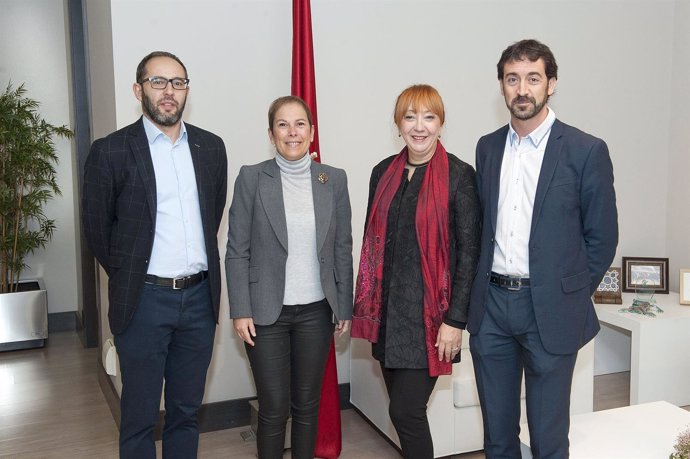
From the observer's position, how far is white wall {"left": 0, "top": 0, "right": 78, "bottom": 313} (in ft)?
18.4

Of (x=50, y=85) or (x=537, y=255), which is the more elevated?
(x=50, y=85)

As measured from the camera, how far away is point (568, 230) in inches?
80.7

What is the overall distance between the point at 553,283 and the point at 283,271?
95cm

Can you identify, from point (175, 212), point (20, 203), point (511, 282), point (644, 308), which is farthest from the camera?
point (20, 203)

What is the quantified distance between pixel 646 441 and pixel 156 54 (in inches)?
92.2

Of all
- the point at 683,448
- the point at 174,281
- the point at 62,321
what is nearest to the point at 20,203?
the point at 62,321

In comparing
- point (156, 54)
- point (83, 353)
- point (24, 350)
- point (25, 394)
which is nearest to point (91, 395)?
point (25, 394)

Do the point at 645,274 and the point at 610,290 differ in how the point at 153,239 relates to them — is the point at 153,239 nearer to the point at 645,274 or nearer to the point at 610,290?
the point at 610,290

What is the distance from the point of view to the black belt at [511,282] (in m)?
2.09

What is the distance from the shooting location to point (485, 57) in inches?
155

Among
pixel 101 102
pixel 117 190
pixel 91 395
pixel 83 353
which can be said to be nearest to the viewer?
pixel 117 190

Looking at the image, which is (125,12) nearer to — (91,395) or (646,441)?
(91,395)

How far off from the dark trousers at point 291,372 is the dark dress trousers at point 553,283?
597 millimetres

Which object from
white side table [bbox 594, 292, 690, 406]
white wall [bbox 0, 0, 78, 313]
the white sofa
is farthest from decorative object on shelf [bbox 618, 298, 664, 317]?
white wall [bbox 0, 0, 78, 313]
